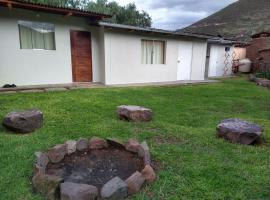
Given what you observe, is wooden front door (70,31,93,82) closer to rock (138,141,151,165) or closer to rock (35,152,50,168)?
rock (35,152,50,168)

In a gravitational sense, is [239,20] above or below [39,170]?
above

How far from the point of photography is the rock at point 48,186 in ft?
7.11

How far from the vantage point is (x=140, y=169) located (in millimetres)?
2717

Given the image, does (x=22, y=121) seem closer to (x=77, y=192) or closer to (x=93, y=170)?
(x=93, y=170)

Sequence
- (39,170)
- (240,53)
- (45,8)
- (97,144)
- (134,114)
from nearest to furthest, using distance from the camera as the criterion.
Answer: (39,170) < (97,144) < (134,114) < (45,8) < (240,53)

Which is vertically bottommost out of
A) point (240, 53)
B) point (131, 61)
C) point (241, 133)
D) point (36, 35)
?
point (241, 133)

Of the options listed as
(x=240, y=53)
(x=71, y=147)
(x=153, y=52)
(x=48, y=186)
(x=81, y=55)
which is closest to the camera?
(x=48, y=186)

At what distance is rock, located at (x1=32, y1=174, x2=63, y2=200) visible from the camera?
7.11 feet

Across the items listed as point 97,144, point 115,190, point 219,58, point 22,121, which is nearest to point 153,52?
point 219,58

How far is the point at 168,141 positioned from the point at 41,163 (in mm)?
1862

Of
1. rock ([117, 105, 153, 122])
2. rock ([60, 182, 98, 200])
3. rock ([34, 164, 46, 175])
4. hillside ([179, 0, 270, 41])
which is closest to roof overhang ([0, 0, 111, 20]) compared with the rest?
rock ([117, 105, 153, 122])

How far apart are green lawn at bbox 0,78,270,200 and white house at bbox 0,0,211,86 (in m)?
1.91

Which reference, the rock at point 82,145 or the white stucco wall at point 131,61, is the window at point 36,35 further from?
the rock at point 82,145

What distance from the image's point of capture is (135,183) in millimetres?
2303
